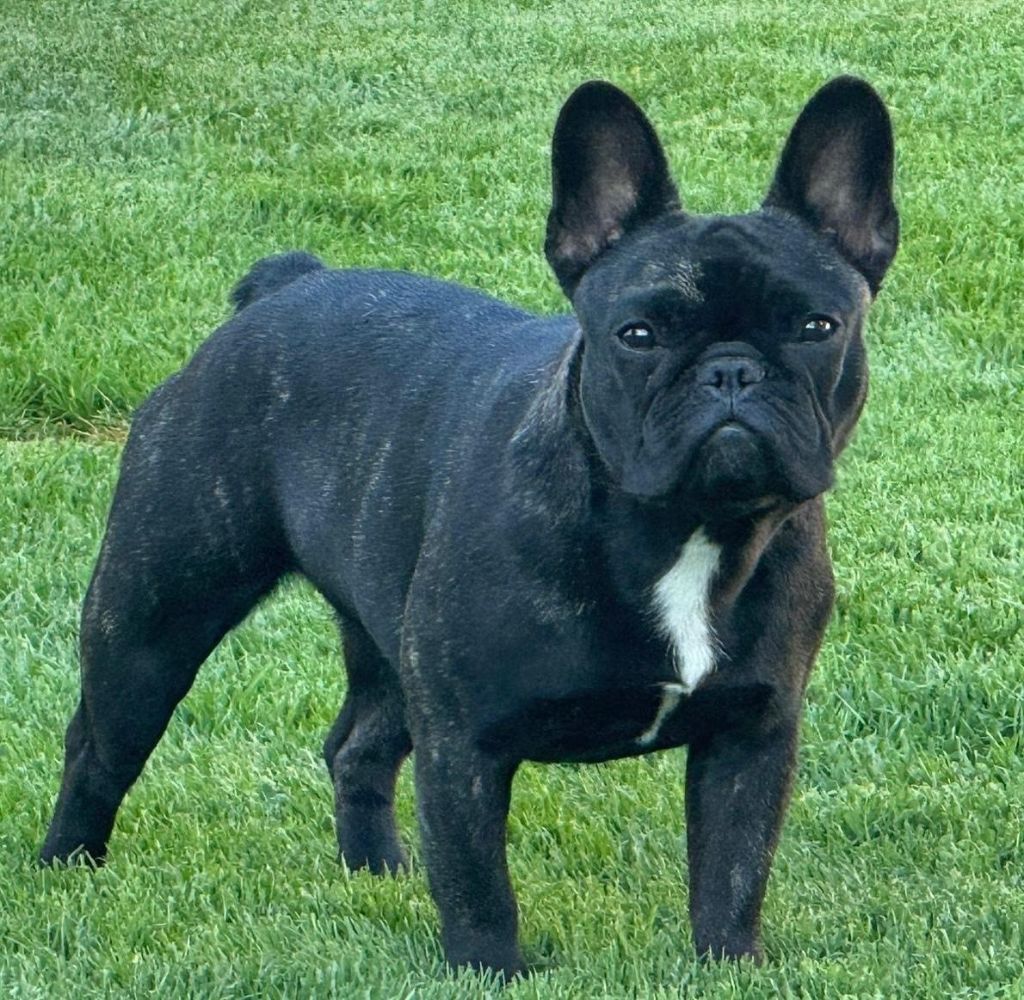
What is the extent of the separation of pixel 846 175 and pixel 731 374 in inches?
26.5

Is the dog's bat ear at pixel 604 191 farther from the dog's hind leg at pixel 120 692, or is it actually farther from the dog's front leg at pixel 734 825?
the dog's hind leg at pixel 120 692

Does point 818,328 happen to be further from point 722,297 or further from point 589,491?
point 589,491

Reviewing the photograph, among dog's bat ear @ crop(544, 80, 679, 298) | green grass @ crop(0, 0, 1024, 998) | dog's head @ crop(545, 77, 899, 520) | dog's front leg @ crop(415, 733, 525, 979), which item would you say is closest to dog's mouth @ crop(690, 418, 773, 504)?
dog's head @ crop(545, 77, 899, 520)

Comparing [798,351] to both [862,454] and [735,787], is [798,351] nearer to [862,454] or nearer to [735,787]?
[735,787]

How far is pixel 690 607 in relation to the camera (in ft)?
13.3

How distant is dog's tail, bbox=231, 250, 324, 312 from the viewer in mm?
5391

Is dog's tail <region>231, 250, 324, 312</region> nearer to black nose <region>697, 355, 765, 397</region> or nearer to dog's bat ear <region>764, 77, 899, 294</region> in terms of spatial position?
dog's bat ear <region>764, 77, 899, 294</region>

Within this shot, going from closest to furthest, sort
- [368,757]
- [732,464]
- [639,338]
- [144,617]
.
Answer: [732,464], [639,338], [144,617], [368,757]

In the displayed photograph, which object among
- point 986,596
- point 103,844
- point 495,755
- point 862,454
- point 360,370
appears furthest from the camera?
point 862,454

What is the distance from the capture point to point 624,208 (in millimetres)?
4242

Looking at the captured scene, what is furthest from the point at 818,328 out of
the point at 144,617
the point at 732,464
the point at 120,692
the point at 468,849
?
the point at 120,692

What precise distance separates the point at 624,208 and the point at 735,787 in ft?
3.88

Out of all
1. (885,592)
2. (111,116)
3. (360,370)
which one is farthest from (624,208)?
(111,116)

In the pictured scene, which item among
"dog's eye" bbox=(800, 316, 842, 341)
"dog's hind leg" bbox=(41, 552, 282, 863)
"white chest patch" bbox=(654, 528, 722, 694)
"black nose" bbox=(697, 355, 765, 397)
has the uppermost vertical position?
"dog's eye" bbox=(800, 316, 842, 341)
